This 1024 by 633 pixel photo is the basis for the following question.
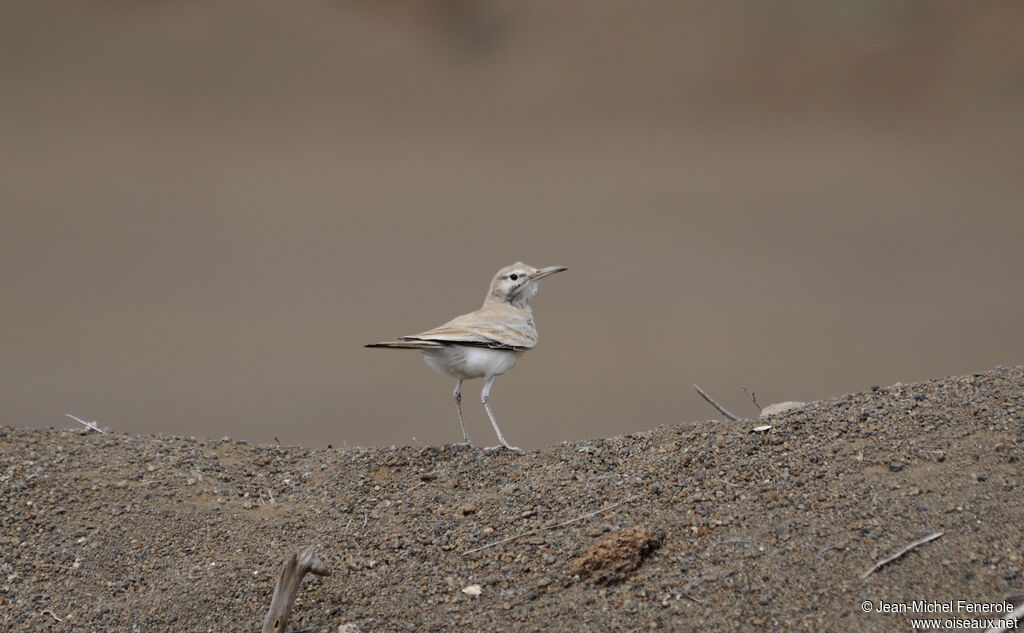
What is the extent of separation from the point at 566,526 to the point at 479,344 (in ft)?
5.59

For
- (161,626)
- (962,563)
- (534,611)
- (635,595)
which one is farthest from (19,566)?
(962,563)

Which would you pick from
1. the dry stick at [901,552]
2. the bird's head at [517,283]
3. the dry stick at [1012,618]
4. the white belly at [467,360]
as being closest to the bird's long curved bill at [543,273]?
the bird's head at [517,283]

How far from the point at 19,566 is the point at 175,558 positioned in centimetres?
80

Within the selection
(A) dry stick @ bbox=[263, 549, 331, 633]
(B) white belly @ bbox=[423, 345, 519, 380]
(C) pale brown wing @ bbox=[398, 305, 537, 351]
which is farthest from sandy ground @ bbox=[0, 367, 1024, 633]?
(C) pale brown wing @ bbox=[398, 305, 537, 351]

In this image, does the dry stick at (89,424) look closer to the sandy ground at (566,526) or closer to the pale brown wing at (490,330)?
the sandy ground at (566,526)

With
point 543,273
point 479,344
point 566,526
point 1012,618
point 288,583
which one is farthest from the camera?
point 543,273

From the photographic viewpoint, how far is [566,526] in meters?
4.17

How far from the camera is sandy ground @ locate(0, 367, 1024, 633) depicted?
11.5 feet

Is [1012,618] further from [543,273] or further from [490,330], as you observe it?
[543,273]

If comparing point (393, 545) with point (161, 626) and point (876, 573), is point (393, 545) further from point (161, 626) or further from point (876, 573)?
point (876, 573)

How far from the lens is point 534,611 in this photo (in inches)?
142

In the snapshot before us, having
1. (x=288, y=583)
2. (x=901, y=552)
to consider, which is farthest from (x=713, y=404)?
(x=288, y=583)

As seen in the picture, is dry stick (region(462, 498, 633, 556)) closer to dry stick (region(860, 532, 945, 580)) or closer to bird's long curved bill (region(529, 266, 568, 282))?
dry stick (region(860, 532, 945, 580))

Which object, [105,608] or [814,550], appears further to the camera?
[105,608]
